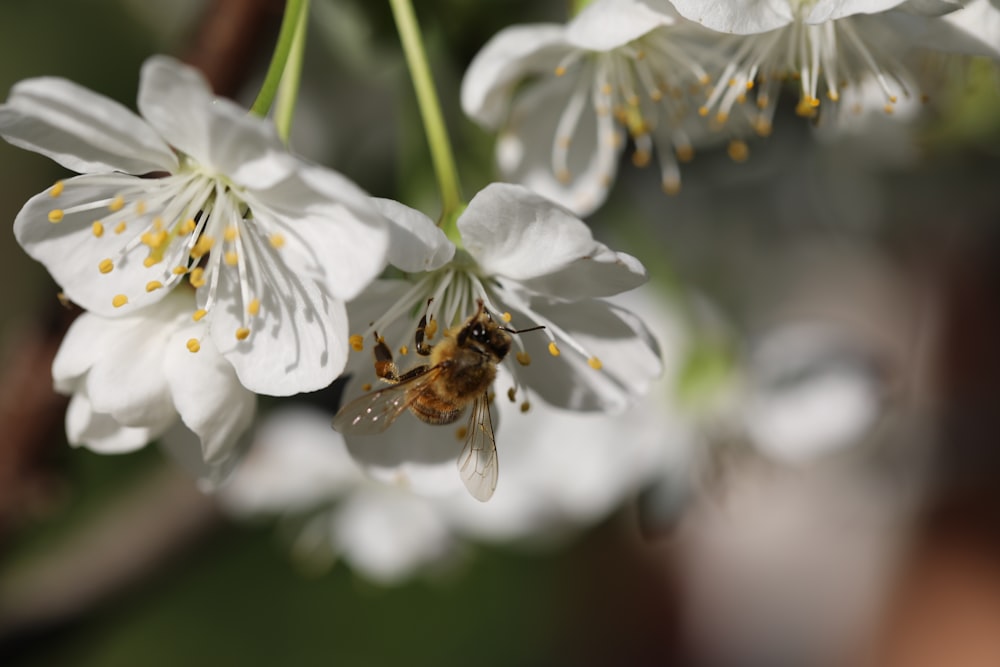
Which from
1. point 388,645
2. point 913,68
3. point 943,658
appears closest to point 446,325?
point 913,68

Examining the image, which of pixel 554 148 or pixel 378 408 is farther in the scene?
pixel 554 148

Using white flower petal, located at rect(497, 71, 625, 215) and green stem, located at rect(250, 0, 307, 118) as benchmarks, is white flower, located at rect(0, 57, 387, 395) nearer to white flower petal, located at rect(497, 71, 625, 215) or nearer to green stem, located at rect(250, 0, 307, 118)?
→ green stem, located at rect(250, 0, 307, 118)

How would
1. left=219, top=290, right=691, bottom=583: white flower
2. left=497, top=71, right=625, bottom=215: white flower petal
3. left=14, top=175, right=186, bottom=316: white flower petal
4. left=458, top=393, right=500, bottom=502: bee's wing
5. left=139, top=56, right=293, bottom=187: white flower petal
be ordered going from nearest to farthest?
left=139, top=56, right=293, bottom=187: white flower petal
left=14, top=175, right=186, bottom=316: white flower petal
left=458, top=393, right=500, bottom=502: bee's wing
left=497, top=71, right=625, bottom=215: white flower petal
left=219, top=290, right=691, bottom=583: white flower

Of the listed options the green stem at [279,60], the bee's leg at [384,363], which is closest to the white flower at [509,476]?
the bee's leg at [384,363]

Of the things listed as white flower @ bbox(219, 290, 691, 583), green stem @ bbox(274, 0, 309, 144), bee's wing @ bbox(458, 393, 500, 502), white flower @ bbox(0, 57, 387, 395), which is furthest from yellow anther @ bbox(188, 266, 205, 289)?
white flower @ bbox(219, 290, 691, 583)

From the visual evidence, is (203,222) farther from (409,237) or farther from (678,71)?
(678,71)

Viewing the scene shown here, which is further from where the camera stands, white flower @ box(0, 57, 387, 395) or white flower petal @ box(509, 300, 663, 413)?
white flower petal @ box(509, 300, 663, 413)

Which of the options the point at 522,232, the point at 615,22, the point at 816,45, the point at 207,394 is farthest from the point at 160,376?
the point at 816,45
